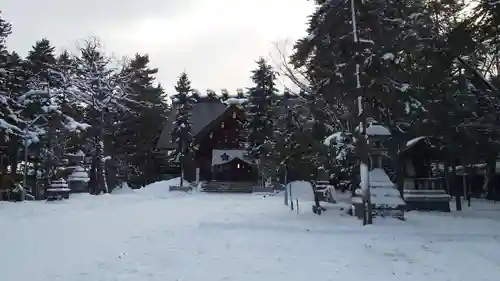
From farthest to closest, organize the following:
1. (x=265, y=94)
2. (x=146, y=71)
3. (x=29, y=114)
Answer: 1. (x=146, y=71)
2. (x=265, y=94)
3. (x=29, y=114)

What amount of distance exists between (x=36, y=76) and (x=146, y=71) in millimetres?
21852

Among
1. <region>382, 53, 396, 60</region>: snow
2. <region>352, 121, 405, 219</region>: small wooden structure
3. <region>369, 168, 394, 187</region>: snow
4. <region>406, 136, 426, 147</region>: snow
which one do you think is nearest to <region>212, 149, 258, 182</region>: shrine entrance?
<region>406, 136, 426, 147</region>: snow

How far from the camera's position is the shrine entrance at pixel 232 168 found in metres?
48.2

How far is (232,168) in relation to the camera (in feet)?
160

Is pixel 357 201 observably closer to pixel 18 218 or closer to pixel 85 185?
pixel 18 218

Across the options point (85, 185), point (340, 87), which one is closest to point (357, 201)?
point (340, 87)

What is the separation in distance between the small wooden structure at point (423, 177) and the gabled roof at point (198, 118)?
3033 cm

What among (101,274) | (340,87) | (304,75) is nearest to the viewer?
(101,274)

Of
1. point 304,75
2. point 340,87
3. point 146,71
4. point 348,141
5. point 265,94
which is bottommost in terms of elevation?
point 348,141

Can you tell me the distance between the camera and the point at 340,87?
47.8ft

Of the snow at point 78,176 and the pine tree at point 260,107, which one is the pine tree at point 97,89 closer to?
the snow at point 78,176

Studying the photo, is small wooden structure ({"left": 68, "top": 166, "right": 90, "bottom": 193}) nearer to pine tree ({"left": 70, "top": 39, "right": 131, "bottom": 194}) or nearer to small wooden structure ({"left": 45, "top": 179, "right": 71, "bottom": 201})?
pine tree ({"left": 70, "top": 39, "right": 131, "bottom": 194})

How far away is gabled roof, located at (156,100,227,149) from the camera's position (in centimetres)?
5131

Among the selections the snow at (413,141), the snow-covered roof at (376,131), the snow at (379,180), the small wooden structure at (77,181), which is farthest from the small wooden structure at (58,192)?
the snow at (413,141)
